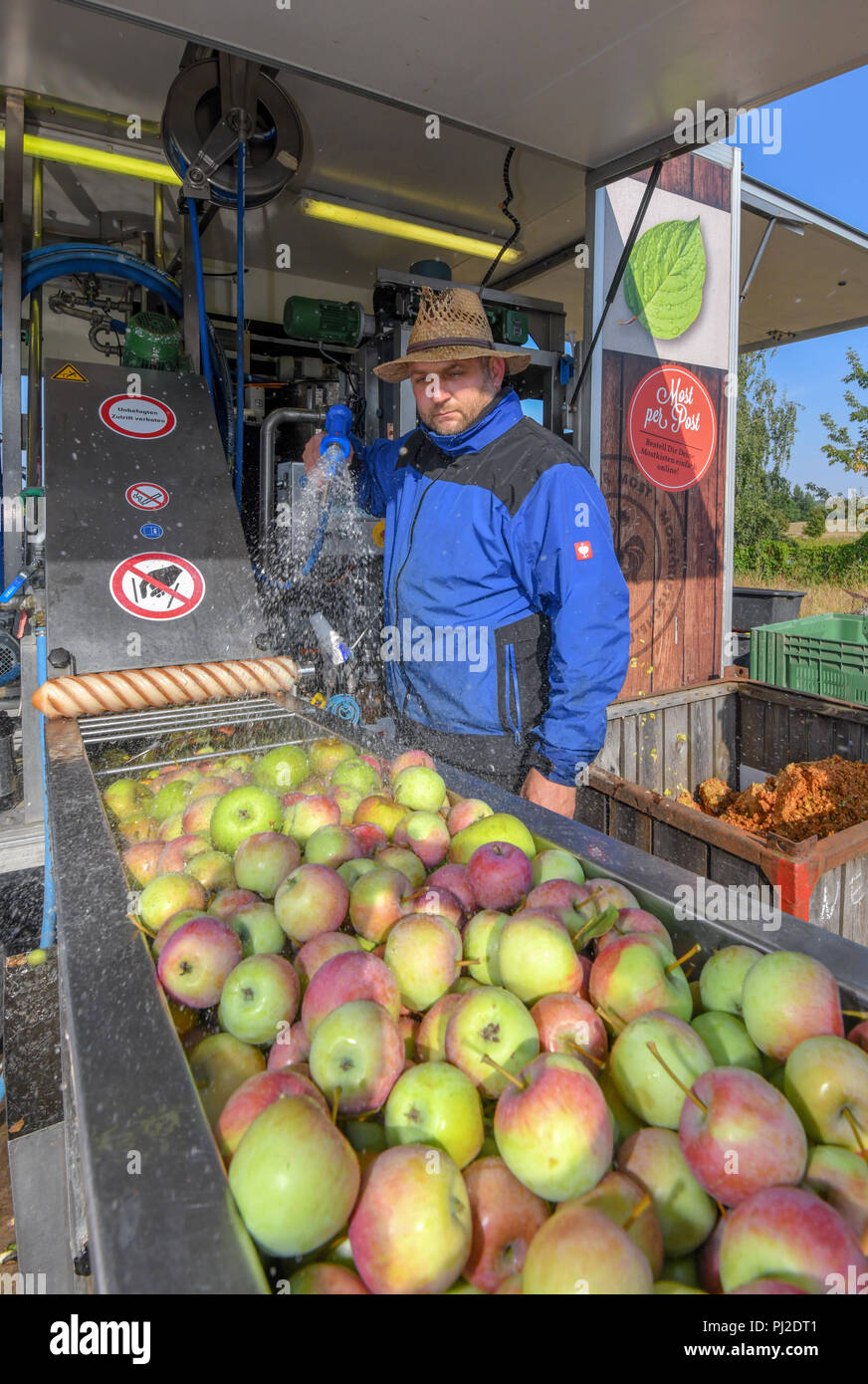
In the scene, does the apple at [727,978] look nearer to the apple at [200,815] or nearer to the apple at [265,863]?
the apple at [265,863]

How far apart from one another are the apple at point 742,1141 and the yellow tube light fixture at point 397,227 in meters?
5.29

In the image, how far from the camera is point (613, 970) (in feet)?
2.97

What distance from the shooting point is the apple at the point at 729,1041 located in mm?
852

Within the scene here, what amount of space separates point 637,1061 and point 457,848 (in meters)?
0.52

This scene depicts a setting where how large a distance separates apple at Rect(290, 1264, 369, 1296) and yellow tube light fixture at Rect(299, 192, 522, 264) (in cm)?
535

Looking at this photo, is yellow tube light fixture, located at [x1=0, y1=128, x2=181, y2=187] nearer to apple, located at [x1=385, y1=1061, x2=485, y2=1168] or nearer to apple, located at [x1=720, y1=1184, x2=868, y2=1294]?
apple, located at [x1=385, y1=1061, x2=485, y2=1168]

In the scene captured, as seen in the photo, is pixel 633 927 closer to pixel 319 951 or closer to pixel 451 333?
pixel 319 951

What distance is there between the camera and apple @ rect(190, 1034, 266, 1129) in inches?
32.4

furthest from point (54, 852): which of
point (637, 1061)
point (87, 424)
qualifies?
point (87, 424)

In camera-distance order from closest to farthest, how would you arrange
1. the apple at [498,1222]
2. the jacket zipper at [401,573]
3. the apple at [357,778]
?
the apple at [498,1222] < the apple at [357,778] < the jacket zipper at [401,573]

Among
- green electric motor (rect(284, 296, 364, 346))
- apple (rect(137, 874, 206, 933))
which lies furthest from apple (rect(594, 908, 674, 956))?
green electric motor (rect(284, 296, 364, 346))

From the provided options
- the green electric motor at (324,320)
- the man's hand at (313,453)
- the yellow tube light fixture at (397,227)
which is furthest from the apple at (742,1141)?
the yellow tube light fixture at (397,227)

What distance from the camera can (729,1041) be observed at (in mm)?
864
